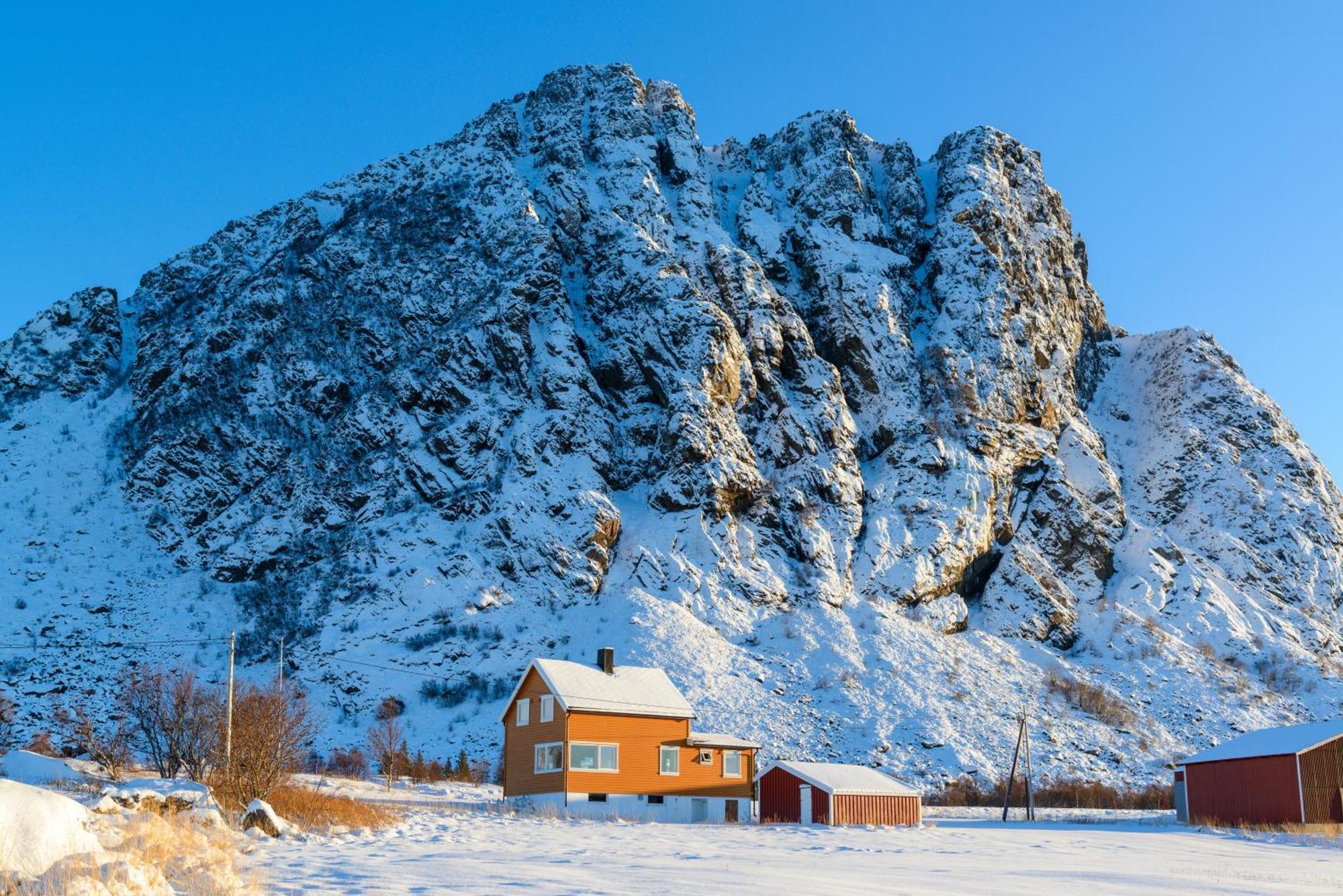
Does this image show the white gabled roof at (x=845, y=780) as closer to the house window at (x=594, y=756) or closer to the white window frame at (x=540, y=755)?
the house window at (x=594, y=756)

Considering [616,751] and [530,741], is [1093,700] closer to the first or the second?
[616,751]

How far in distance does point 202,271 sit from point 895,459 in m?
66.3

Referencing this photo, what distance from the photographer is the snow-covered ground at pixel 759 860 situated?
49.6ft

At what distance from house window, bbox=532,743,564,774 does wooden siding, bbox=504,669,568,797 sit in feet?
0.52

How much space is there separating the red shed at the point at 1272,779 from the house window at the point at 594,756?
24.5 metres

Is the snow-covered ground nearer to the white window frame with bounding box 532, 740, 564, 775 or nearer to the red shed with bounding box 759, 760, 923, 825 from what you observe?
the red shed with bounding box 759, 760, 923, 825

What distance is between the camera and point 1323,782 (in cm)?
4238

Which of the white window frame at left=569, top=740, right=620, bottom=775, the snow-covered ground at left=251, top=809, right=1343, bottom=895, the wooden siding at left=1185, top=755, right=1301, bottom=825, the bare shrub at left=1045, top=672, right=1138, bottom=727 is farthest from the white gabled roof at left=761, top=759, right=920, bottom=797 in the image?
the bare shrub at left=1045, top=672, right=1138, bottom=727

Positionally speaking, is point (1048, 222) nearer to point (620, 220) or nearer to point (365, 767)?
point (620, 220)

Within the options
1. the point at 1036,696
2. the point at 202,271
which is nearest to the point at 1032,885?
the point at 1036,696

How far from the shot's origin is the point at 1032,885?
58.2 ft

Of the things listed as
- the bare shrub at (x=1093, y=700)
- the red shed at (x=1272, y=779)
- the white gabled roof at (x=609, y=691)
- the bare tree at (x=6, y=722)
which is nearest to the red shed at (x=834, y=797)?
the white gabled roof at (x=609, y=691)

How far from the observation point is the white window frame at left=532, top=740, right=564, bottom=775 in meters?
40.8

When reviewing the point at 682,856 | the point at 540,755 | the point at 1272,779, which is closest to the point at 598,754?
A: the point at 540,755
